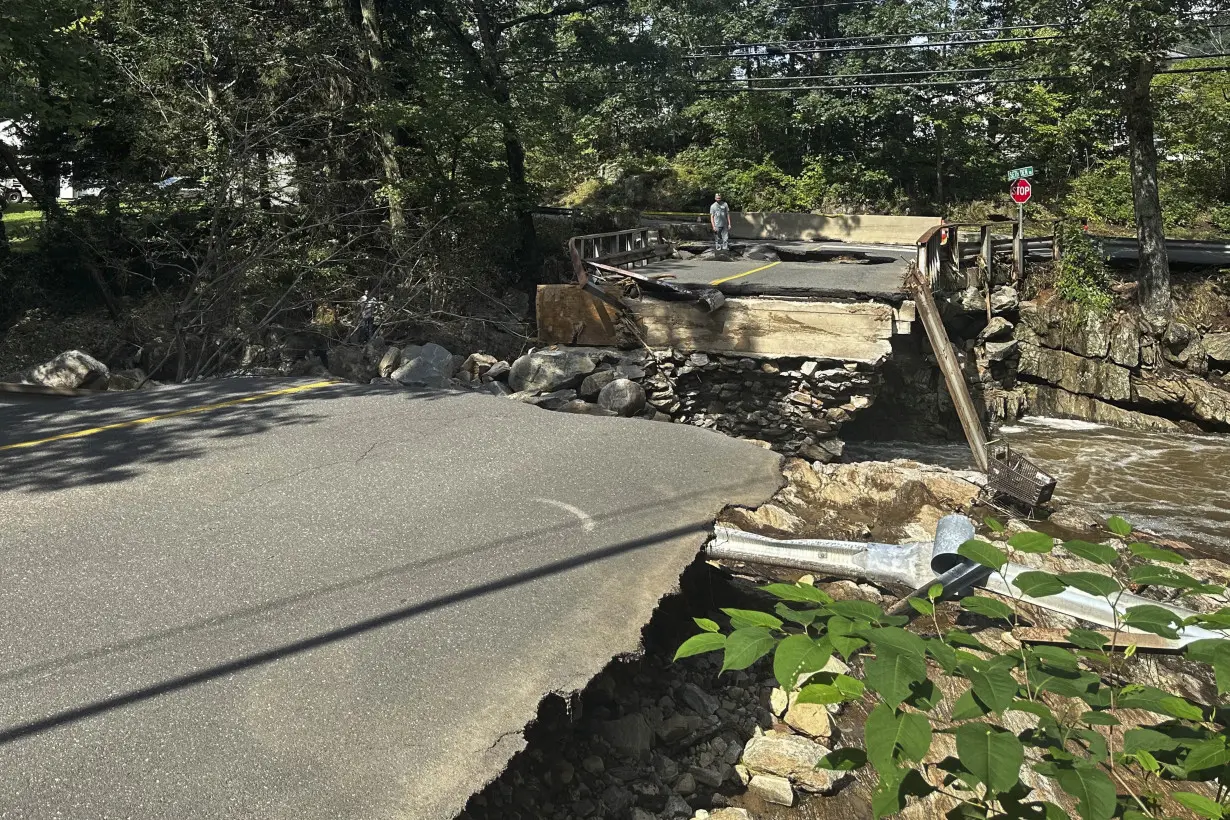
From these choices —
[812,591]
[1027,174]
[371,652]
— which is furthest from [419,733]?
[1027,174]

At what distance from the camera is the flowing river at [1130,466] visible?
1369cm

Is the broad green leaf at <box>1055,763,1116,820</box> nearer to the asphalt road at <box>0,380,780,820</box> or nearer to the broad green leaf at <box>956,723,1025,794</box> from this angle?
the broad green leaf at <box>956,723,1025,794</box>

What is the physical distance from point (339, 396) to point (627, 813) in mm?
5977

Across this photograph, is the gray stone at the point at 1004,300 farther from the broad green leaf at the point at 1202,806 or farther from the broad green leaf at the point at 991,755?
the broad green leaf at the point at 991,755

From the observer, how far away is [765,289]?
14.9m

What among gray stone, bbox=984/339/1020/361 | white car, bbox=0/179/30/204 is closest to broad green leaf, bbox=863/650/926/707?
gray stone, bbox=984/339/1020/361

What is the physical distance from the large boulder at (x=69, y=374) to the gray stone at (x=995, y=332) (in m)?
19.4

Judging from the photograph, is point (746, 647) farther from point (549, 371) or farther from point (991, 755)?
point (549, 371)

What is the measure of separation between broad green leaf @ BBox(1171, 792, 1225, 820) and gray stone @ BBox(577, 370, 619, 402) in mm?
12147

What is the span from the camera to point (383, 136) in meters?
22.8

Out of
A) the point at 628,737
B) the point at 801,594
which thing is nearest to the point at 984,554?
the point at 801,594

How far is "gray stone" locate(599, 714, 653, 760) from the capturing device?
17.0 ft

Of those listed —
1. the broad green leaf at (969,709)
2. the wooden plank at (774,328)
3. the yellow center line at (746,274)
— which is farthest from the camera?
the yellow center line at (746,274)

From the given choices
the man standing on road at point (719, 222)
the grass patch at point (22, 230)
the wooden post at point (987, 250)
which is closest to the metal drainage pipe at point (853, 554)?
the man standing on road at point (719, 222)
